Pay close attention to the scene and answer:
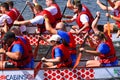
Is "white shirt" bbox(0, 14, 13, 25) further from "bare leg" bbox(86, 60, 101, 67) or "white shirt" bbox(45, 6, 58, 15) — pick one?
"bare leg" bbox(86, 60, 101, 67)

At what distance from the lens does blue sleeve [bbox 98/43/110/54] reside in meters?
11.4

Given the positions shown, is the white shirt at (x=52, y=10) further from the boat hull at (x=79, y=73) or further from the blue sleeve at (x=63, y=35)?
the boat hull at (x=79, y=73)

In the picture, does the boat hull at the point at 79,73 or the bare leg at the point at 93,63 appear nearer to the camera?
the boat hull at the point at 79,73

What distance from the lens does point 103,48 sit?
11391 millimetres

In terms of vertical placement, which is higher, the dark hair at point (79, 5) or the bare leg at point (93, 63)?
the dark hair at point (79, 5)

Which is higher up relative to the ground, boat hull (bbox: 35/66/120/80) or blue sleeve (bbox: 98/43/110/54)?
blue sleeve (bbox: 98/43/110/54)

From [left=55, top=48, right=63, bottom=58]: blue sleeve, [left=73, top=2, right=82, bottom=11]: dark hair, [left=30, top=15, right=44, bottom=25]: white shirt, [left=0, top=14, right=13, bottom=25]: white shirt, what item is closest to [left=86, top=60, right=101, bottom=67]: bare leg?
[left=55, top=48, right=63, bottom=58]: blue sleeve

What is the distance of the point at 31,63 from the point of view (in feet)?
36.9

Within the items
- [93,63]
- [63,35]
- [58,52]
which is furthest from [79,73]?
[63,35]

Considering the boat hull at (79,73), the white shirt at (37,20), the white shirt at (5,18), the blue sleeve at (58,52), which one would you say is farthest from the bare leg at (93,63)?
the white shirt at (5,18)

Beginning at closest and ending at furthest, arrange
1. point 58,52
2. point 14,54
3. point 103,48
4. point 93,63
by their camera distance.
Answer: point 14,54 → point 58,52 → point 103,48 → point 93,63

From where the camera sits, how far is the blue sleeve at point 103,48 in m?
11.4

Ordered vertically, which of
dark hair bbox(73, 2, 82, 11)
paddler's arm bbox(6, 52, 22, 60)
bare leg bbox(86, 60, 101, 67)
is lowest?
bare leg bbox(86, 60, 101, 67)

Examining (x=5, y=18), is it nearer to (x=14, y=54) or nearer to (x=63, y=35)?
(x=63, y=35)
